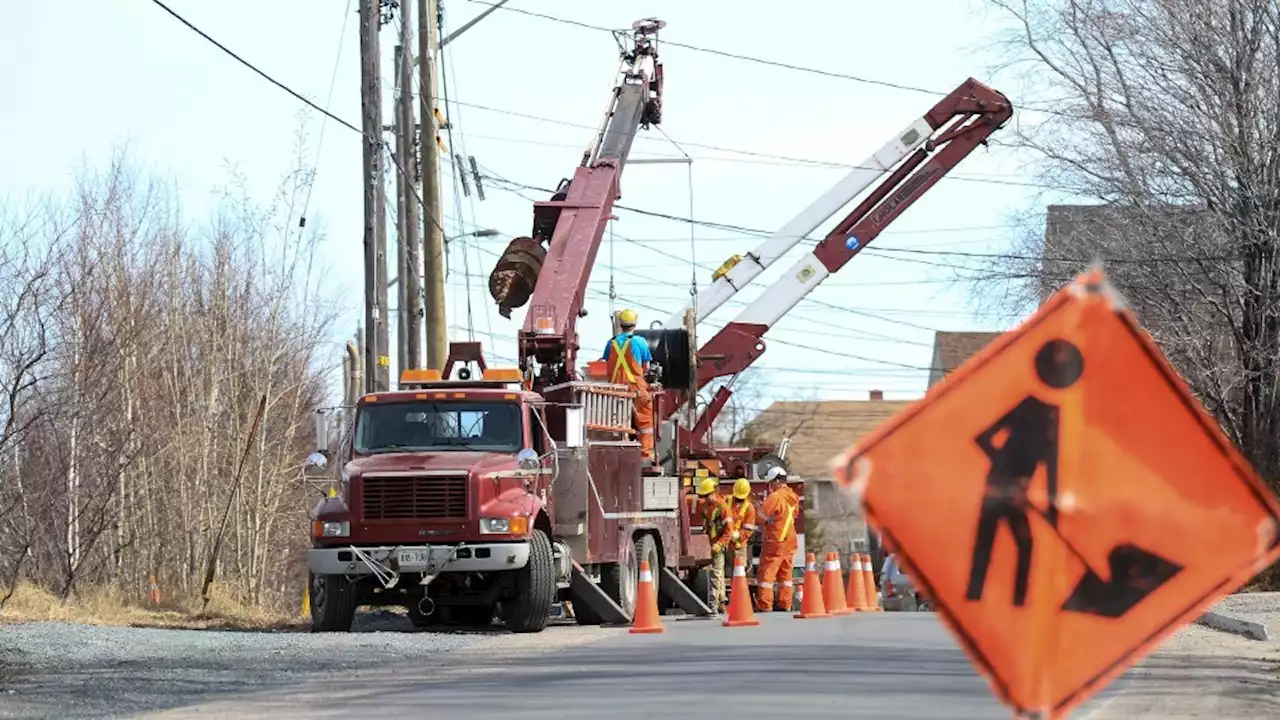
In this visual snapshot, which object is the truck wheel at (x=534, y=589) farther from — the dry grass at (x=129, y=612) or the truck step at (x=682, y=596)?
the truck step at (x=682, y=596)

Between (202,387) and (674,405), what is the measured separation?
975cm

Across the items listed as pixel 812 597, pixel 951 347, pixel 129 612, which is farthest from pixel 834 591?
pixel 951 347

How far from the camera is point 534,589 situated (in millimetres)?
20141

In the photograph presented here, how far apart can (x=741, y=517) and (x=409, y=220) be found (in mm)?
9205

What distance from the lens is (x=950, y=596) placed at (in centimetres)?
601

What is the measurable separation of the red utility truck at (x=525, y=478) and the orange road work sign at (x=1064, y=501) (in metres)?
14.1

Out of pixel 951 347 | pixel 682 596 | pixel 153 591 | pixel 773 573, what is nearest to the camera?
pixel 682 596

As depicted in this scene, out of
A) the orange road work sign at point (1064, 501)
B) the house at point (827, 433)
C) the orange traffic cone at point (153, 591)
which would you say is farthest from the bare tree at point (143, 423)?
the house at point (827, 433)

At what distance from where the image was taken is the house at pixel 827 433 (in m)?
92.6

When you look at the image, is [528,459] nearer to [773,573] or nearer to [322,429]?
[322,429]

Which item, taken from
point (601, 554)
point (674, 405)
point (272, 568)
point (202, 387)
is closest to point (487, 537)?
point (601, 554)

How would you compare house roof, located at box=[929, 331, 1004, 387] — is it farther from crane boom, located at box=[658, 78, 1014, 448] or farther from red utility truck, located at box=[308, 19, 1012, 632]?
red utility truck, located at box=[308, 19, 1012, 632]

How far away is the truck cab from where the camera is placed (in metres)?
20.1

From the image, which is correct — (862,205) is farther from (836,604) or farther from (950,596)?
(950,596)
